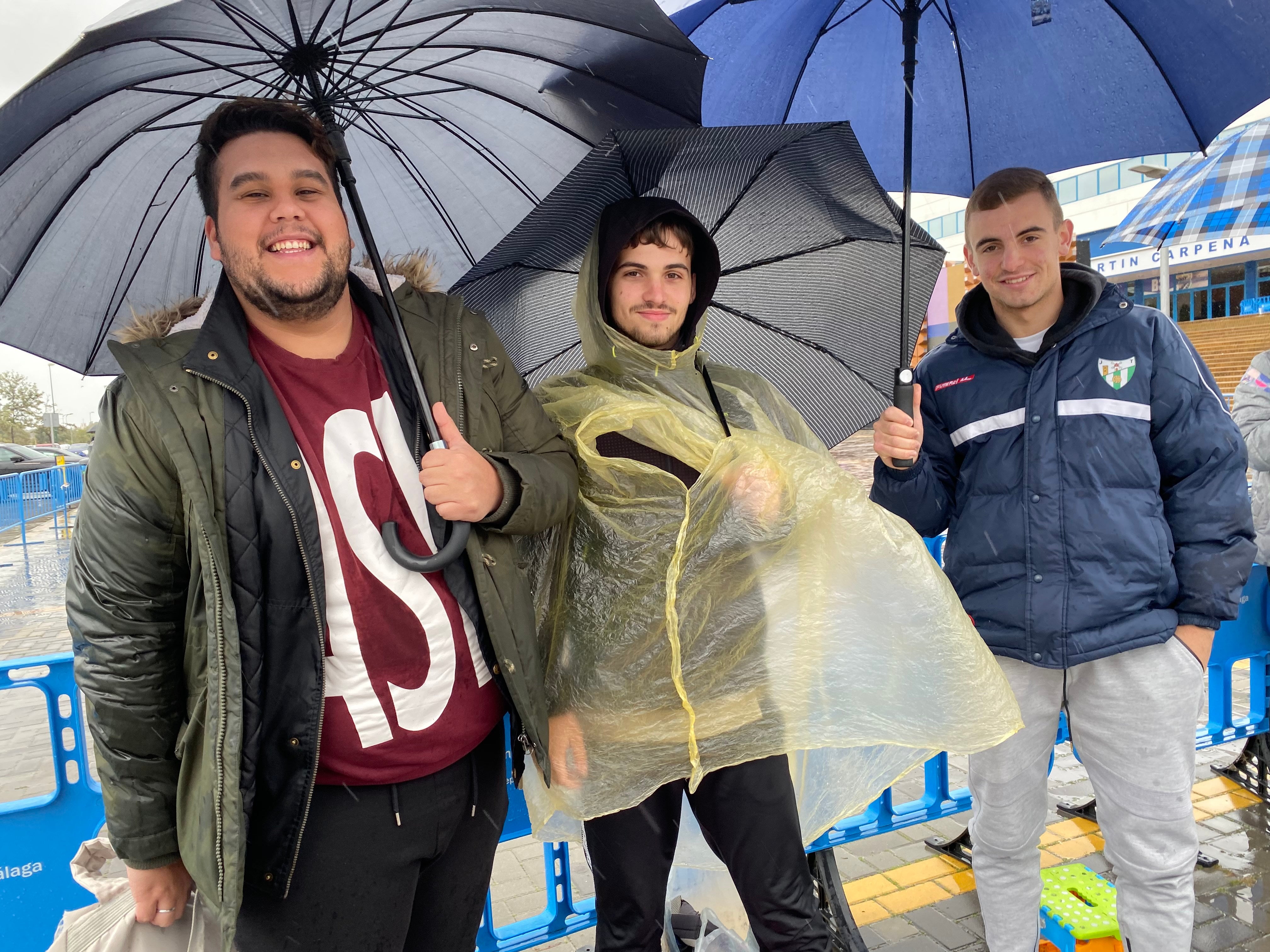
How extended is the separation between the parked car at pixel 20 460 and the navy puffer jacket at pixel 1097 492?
74.7 ft

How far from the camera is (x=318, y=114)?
1745mm

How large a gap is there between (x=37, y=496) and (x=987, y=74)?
1420 centimetres

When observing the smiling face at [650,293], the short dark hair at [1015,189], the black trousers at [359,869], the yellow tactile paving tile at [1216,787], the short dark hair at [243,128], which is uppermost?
the short dark hair at [243,128]

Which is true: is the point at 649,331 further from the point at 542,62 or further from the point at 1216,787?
the point at 1216,787

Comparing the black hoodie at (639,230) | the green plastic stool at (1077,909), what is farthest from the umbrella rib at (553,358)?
the green plastic stool at (1077,909)

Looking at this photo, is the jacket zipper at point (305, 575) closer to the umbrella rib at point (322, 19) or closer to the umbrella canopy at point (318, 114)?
the umbrella canopy at point (318, 114)

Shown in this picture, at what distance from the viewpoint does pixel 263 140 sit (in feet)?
5.24

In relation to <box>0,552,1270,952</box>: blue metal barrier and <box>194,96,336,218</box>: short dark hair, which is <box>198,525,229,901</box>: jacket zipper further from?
<box>0,552,1270,952</box>: blue metal barrier

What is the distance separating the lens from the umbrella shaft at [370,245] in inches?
61.7

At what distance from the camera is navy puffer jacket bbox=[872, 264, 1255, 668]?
2203 millimetres

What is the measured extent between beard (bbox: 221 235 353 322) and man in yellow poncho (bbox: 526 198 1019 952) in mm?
586

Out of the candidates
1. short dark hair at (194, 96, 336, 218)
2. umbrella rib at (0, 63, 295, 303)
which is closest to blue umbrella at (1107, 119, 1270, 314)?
short dark hair at (194, 96, 336, 218)

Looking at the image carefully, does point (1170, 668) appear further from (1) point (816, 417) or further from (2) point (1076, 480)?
(1) point (816, 417)

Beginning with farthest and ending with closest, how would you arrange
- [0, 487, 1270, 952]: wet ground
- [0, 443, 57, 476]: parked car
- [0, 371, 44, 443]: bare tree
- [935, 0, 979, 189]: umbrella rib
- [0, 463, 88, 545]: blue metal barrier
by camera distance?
[0, 371, 44, 443]: bare tree → [0, 443, 57, 476]: parked car → [0, 463, 88, 545]: blue metal barrier → [0, 487, 1270, 952]: wet ground → [935, 0, 979, 189]: umbrella rib
